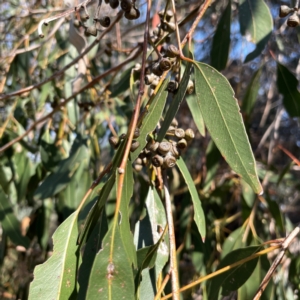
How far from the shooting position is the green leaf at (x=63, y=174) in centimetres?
142

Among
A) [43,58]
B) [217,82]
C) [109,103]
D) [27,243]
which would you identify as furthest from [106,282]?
[43,58]

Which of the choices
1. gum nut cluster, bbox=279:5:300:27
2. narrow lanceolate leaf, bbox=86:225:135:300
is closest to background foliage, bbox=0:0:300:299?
narrow lanceolate leaf, bbox=86:225:135:300

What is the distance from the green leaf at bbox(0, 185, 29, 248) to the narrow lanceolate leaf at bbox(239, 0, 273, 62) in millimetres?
902

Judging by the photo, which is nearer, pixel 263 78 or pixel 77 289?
pixel 77 289

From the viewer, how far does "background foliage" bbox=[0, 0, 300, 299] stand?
0.75 m

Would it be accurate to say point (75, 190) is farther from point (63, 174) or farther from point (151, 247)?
point (151, 247)

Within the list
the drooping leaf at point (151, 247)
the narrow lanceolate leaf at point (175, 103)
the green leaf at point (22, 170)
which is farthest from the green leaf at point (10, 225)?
the narrow lanceolate leaf at point (175, 103)

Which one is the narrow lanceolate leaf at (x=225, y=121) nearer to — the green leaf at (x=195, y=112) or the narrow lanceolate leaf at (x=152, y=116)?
the narrow lanceolate leaf at (x=152, y=116)

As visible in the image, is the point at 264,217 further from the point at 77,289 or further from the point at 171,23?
the point at 77,289

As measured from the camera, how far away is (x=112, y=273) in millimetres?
643

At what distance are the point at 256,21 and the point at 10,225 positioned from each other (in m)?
0.99

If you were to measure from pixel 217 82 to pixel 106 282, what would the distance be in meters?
0.38

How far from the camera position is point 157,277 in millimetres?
895

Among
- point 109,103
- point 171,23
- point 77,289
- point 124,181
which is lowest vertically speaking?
point 109,103
